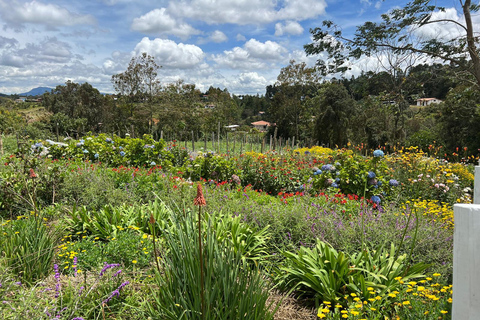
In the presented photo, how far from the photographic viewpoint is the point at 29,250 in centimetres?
305

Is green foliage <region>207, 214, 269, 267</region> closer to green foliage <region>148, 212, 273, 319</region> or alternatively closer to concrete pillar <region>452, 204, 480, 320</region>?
green foliage <region>148, 212, 273, 319</region>

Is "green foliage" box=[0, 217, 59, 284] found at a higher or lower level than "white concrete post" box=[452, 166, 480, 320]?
lower

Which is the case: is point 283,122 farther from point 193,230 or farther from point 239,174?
point 193,230

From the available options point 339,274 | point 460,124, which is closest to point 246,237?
point 339,274

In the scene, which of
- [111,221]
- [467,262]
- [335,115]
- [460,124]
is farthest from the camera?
[335,115]

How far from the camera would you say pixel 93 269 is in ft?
9.43

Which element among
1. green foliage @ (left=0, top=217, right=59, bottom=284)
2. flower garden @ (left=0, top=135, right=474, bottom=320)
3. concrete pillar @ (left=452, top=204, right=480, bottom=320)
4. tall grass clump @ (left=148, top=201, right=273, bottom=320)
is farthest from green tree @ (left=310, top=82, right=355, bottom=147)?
concrete pillar @ (left=452, top=204, right=480, bottom=320)

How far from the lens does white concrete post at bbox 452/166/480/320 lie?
105cm

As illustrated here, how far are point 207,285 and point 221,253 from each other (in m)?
0.25

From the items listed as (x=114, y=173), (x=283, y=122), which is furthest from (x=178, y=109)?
(x=114, y=173)

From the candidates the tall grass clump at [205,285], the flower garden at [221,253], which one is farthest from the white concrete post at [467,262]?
the tall grass clump at [205,285]

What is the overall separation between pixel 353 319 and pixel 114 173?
5208mm

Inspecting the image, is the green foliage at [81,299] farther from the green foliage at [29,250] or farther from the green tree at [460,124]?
the green tree at [460,124]

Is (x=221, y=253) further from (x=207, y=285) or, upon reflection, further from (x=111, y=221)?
(x=111, y=221)
